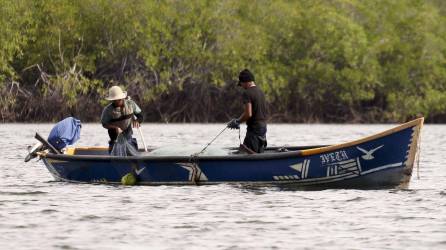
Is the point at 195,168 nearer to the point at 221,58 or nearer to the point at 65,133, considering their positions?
the point at 65,133

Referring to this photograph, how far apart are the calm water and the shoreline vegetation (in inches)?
1288

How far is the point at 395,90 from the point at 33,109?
20.6m

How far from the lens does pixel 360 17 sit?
2542 inches

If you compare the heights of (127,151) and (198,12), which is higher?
(198,12)

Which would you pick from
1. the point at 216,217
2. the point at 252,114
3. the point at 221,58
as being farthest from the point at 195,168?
the point at 221,58

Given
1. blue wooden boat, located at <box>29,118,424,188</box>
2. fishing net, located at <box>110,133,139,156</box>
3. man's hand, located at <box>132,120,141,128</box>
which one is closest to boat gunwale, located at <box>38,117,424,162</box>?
blue wooden boat, located at <box>29,118,424,188</box>

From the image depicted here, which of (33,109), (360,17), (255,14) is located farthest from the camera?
(360,17)

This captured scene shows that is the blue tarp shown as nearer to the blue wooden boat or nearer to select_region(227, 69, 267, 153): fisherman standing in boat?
the blue wooden boat

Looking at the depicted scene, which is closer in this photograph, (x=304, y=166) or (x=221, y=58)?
(x=304, y=166)

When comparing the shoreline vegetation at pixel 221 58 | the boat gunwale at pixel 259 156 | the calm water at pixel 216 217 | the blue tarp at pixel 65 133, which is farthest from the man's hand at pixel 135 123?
the shoreline vegetation at pixel 221 58

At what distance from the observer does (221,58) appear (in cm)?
5725

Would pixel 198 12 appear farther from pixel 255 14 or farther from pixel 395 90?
pixel 395 90

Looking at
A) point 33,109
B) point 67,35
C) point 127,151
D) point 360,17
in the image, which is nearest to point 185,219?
point 127,151

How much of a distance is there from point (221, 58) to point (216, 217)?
43727mm
